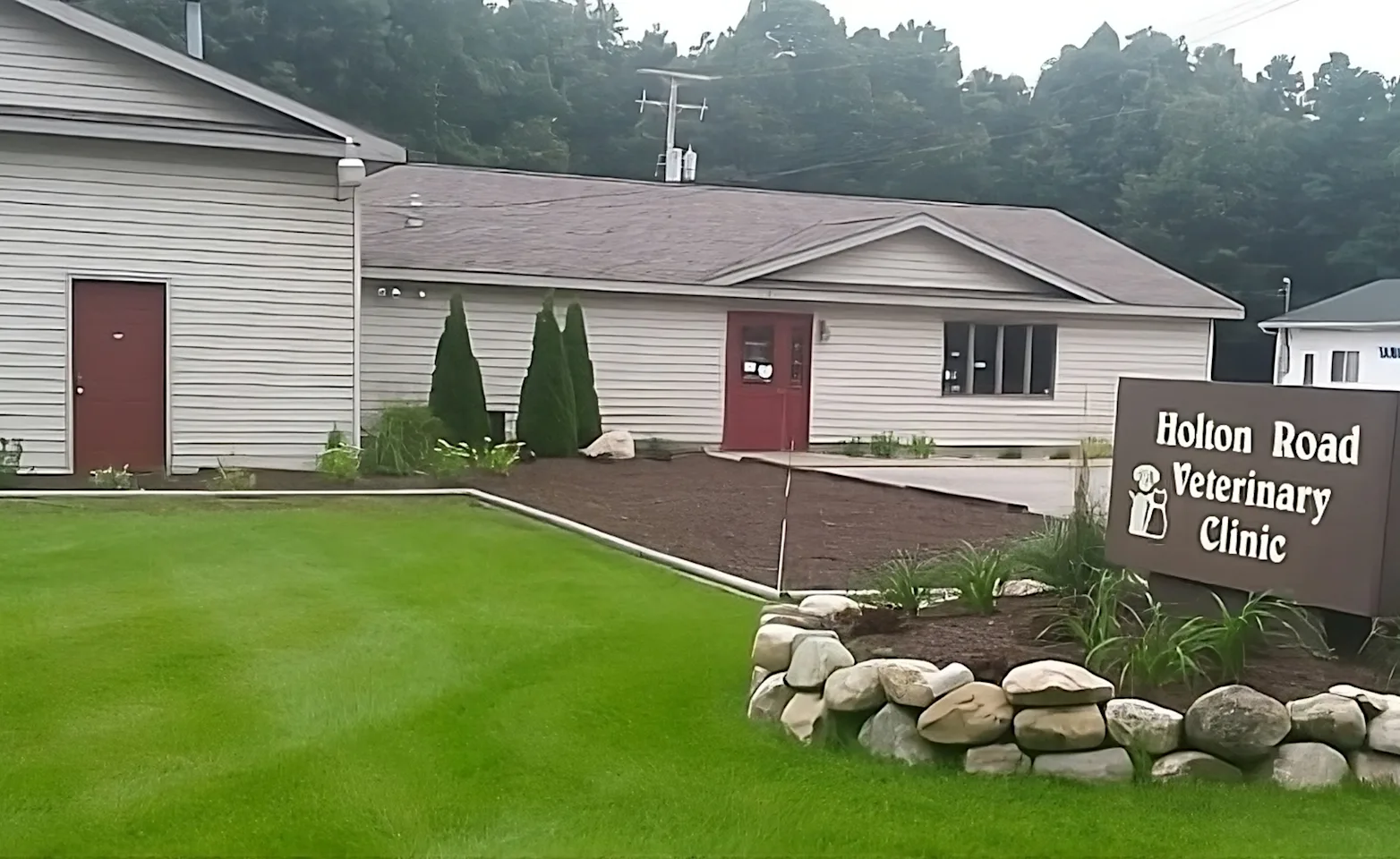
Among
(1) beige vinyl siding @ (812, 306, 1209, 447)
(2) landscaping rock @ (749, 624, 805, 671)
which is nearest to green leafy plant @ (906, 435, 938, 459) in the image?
(1) beige vinyl siding @ (812, 306, 1209, 447)

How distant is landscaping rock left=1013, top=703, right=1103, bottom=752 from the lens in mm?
5062

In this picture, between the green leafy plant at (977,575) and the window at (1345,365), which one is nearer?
the green leafy plant at (977,575)

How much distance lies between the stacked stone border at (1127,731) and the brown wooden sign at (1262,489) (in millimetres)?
673

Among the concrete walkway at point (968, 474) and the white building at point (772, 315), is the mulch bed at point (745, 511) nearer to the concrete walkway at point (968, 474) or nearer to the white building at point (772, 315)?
the concrete walkway at point (968, 474)

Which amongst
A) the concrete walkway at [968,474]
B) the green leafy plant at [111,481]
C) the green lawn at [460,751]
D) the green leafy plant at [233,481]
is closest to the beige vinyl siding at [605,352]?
the concrete walkway at [968,474]

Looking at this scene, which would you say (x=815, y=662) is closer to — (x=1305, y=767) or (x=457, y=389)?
(x=1305, y=767)

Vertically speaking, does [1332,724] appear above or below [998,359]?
below

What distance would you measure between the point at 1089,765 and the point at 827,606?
6.28ft

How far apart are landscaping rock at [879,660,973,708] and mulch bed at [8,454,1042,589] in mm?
3517

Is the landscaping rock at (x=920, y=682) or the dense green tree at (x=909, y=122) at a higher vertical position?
the dense green tree at (x=909, y=122)

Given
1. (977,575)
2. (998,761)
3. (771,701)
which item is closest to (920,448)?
(977,575)

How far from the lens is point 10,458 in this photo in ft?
44.9

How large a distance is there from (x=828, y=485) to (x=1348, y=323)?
2691cm

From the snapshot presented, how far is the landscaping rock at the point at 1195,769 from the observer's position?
199 inches
